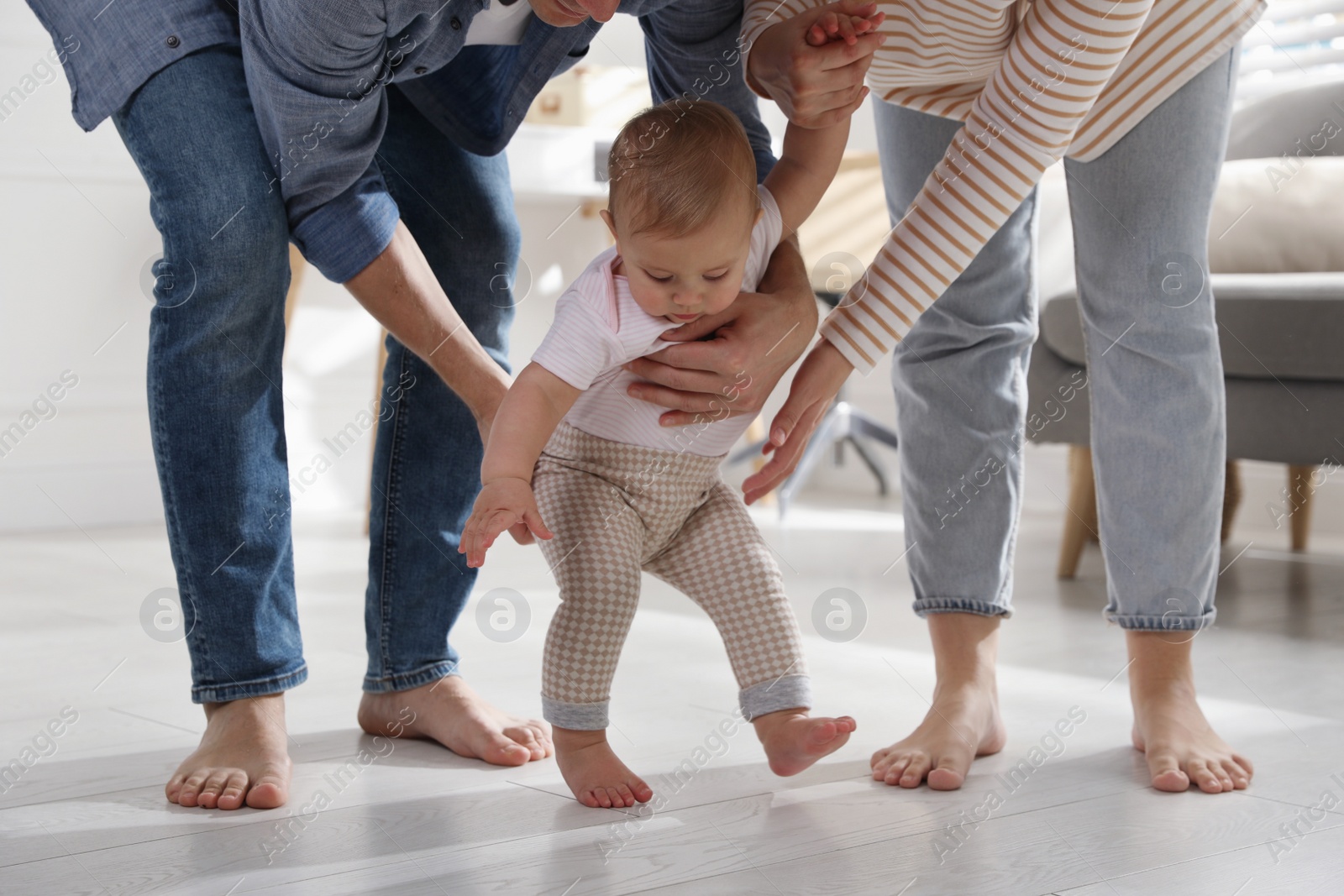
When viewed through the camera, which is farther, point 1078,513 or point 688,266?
point 1078,513

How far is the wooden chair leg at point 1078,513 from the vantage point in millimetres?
2020

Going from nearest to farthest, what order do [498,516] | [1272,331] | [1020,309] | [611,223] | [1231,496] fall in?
[498,516], [611,223], [1020,309], [1272,331], [1231,496]

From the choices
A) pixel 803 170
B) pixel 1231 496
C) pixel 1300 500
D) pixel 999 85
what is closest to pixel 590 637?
→ pixel 803 170

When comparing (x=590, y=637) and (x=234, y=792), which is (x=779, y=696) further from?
(x=234, y=792)

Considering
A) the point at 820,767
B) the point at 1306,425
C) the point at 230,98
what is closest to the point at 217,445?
the point at 230,98

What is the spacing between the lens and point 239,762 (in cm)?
92

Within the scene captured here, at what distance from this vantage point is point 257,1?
2.81 feet

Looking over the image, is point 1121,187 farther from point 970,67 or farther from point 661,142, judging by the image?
point 661,142

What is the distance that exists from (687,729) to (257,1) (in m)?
0.68

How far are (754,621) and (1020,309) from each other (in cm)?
40

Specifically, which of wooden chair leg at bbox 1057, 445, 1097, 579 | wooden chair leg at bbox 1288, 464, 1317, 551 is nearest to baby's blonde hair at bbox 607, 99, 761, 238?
wooden chair leg at bbox 1057, 445, 1097, 579

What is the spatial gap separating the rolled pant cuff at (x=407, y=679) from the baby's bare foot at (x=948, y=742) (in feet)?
1.26

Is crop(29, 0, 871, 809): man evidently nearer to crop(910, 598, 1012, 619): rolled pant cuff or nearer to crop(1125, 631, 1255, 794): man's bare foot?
crop(910, 598, 1012, 619): rolled pant cuff

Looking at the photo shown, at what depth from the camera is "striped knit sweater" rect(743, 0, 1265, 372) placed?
874 millimetres
